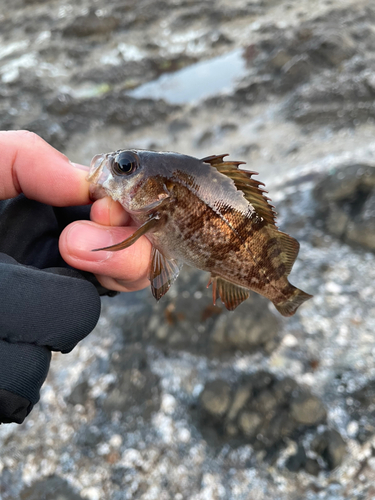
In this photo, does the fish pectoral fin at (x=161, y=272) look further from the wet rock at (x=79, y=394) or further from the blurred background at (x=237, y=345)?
the wet rock at (x=79, y=394)

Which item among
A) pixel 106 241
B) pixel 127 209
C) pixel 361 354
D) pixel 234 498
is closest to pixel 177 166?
pixel 127 209

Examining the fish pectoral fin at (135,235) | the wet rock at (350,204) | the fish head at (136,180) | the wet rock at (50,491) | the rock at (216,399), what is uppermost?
the fish head at (136,180)

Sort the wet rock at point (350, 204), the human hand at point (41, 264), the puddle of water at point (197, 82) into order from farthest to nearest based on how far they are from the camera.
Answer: the puddle of water at point (197, 82), the wet rock at point (350, 204), the human hand at point (41, 264)

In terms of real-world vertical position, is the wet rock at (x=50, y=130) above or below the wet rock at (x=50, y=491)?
above

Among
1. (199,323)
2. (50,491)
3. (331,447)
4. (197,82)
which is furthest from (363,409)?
(197,82)

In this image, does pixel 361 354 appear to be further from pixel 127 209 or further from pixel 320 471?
pixel 127 209

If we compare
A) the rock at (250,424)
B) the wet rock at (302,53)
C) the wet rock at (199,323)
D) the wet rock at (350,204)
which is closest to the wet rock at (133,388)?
the wet rock at (199,323)

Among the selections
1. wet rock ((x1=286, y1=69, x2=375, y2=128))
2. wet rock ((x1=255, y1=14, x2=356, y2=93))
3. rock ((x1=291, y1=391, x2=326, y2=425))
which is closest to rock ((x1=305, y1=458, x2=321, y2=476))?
rock ((x1=291, y1=391, x2=326, y2=425))
